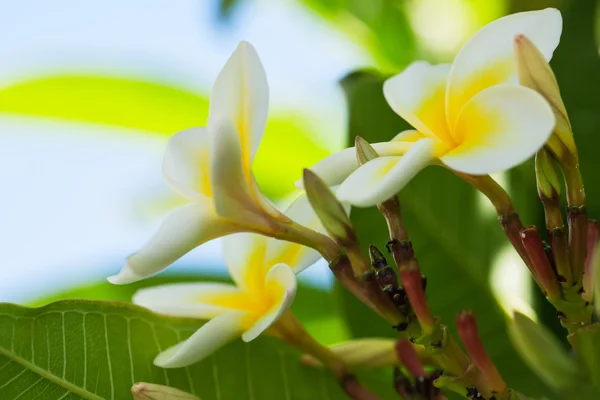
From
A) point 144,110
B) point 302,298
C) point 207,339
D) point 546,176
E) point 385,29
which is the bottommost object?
point 302,298

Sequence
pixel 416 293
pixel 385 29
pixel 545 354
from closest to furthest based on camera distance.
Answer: pixel 545 354, pixel 416 293, pixel 385 29

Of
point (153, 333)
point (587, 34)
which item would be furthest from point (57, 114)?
point (587, 34)

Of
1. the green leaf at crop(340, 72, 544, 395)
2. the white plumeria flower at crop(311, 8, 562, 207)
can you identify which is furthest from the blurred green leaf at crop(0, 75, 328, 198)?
the white plumeria flower at crop(311, 8, 562, 207)

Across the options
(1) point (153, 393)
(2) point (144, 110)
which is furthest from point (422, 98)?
(2) point (144, 110)

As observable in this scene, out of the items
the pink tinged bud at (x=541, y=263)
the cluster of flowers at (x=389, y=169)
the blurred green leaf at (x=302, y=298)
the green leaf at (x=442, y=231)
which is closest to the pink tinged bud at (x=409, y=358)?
the cluster of flowers at (x=389, y=169)

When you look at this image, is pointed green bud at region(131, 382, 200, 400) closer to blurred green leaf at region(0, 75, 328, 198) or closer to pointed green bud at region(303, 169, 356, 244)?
pointed green bud at region(303, 169, 356, 244)

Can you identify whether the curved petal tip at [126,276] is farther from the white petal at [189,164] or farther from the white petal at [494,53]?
the white petal at [494,53]

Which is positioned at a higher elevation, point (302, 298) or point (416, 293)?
point (416, 293)

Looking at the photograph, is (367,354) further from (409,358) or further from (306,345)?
(409,358)
